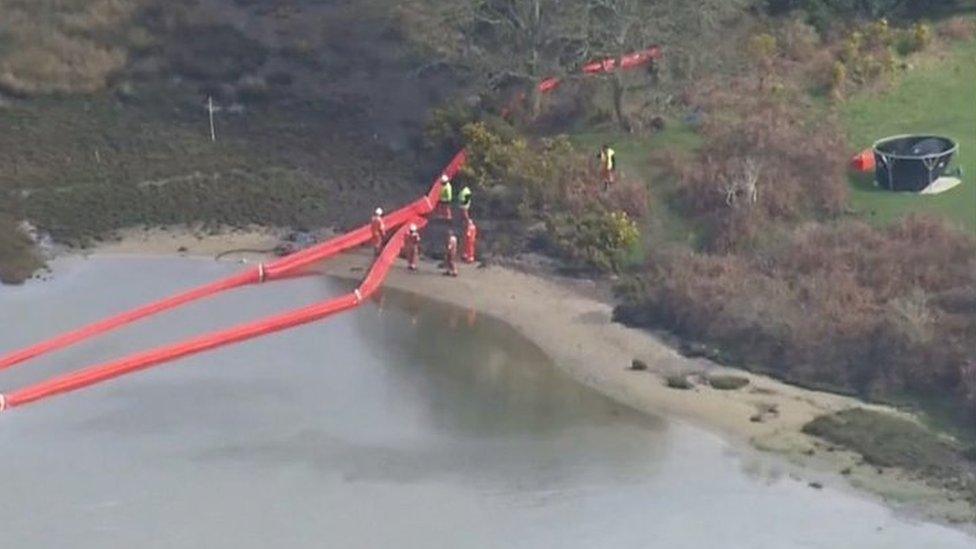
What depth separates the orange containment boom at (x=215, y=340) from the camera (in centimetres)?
3341

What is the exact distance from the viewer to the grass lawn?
124 feet

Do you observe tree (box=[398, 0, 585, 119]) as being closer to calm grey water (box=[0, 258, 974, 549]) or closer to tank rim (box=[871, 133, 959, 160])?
tank rim (box=[871, 133, 959, 160])

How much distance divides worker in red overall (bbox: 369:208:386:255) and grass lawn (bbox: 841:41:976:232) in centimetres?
836

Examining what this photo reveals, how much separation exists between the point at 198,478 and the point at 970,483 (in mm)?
10701

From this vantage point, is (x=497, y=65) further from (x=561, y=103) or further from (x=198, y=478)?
(x=198, y=478)

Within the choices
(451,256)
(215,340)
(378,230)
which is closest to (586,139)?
(451,256)

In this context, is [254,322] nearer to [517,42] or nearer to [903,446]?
[517,42]

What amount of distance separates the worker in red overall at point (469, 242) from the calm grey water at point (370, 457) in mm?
2058

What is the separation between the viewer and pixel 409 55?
4606 centimetres

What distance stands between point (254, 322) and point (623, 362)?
6.24 meters

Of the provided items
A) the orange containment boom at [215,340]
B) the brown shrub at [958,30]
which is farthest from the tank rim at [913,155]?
the orange containment boom at [215,340]

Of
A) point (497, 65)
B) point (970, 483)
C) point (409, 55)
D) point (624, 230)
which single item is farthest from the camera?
point (409, 55)

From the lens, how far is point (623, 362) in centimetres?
3484

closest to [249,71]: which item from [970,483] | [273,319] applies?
[273,319]
